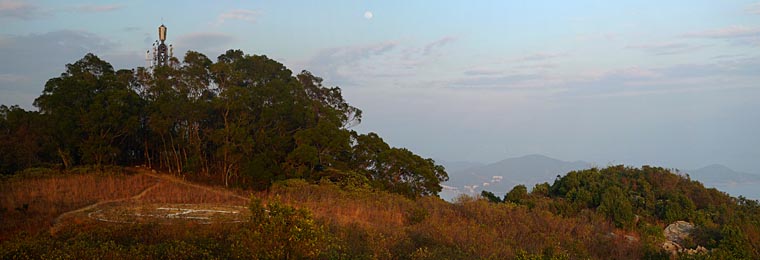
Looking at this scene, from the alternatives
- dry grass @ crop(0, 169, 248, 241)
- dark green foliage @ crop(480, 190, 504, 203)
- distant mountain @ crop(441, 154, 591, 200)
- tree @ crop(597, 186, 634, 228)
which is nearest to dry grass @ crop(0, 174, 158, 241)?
dry grass @ crop(0, 169, 248, 241)

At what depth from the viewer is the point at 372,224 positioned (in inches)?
401

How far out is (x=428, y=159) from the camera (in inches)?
826

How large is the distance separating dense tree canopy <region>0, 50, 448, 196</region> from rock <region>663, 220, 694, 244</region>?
8.00m

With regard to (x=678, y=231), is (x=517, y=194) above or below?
above

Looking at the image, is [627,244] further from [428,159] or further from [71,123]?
[71,123]

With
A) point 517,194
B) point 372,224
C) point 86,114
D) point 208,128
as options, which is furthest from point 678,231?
point 86,114

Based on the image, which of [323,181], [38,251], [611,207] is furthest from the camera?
[323,181]

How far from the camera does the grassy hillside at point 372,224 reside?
22.1 feet

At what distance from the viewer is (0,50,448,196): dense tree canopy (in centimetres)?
1988

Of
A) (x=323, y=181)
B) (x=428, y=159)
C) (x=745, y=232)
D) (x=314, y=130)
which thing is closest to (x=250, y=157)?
(x=314, y=130)

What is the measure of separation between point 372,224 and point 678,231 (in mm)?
7495

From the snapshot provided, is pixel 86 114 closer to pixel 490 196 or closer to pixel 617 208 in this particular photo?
pixel 490 196

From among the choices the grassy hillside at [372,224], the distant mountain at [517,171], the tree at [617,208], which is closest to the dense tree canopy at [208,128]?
the grassy hillside at [372,224]

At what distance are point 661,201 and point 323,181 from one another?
9.29 metres
